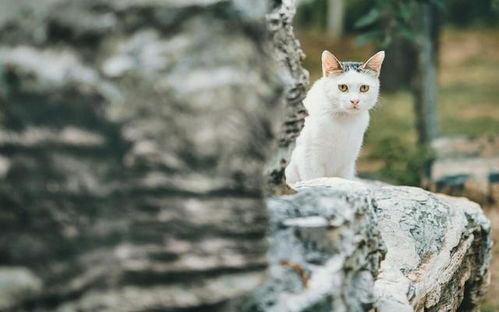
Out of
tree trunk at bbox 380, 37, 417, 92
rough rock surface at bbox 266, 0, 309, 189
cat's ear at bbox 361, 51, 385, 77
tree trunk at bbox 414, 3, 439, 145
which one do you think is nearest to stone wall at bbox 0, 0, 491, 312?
rough rock surface at bbox 266, 0, 309, 189

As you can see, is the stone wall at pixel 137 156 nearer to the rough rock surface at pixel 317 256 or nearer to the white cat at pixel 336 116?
the rough rock surface at pixel 317 256

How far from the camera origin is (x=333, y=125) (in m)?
4.44

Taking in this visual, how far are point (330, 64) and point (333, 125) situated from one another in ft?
1.39

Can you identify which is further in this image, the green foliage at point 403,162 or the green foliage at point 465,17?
the green foliage at point 465,17

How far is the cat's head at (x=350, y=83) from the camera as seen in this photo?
432 centimetres

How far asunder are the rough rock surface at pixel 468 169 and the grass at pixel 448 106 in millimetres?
224

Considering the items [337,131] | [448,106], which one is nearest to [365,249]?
[337,131]

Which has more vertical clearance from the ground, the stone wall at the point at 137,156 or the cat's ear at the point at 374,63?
the cat's ear at the point at 374,63

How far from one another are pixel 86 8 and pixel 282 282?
46.8 inches

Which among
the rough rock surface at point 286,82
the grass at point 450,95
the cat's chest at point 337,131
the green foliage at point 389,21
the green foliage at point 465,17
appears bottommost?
the rough rock surface at point 286,82

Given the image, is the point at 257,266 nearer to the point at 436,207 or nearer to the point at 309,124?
the point at 436,207

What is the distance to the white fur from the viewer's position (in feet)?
14.3

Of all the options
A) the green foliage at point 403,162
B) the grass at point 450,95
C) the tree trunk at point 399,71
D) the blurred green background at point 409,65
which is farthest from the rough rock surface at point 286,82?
the tree trunk at point 399,71

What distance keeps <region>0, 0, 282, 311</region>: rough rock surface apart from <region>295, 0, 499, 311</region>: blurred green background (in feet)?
10.1
